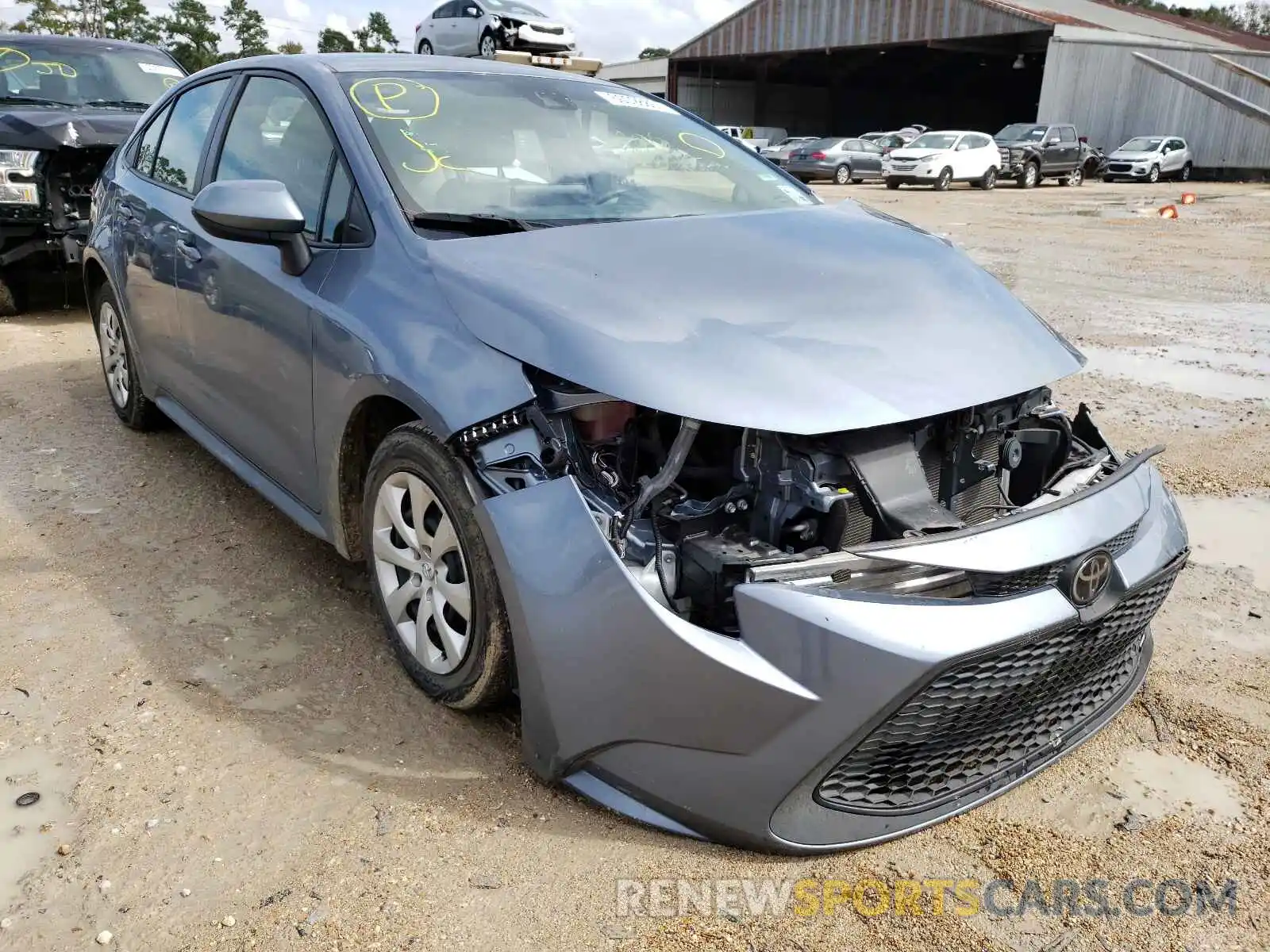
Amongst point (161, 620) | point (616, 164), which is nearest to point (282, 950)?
point (161, 620)

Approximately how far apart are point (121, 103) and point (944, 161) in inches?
838

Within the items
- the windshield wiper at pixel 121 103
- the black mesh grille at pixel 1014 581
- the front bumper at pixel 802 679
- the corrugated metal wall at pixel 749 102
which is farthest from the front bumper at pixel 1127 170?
the black mesh grille at pixel 1014 581

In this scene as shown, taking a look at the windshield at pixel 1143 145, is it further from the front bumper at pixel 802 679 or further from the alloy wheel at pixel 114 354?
the front bumper at pixel 802 679

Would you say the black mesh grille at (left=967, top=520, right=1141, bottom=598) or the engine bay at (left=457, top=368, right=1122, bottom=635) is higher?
the engine bay at (left=457, top=368, right=1122, bottom=635)

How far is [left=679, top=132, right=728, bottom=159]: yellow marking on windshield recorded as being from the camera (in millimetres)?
3650

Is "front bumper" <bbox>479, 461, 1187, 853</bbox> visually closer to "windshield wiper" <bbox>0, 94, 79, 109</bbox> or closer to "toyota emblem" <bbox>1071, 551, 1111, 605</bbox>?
"toyota emblem" <bbox>1071, 551, 1111, 605</bbox>

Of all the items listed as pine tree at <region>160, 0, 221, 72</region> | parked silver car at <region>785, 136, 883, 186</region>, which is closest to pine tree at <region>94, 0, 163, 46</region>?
pine tree at <region>160, 0, 221, 72</region>

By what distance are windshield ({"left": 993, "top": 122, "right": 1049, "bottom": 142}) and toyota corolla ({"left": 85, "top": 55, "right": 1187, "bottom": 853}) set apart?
2815 cm

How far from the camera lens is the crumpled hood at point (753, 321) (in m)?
2.18

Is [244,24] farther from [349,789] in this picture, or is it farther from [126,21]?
[349,789]

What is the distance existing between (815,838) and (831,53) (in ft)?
138

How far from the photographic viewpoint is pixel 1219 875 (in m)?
2.20

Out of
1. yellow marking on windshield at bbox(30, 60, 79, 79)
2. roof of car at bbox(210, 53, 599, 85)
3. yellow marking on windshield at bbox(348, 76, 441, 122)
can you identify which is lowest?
yellow marking on windshield at bbox(30, 60, 79, 79)

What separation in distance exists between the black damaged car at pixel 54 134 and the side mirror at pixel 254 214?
4.78 metres
